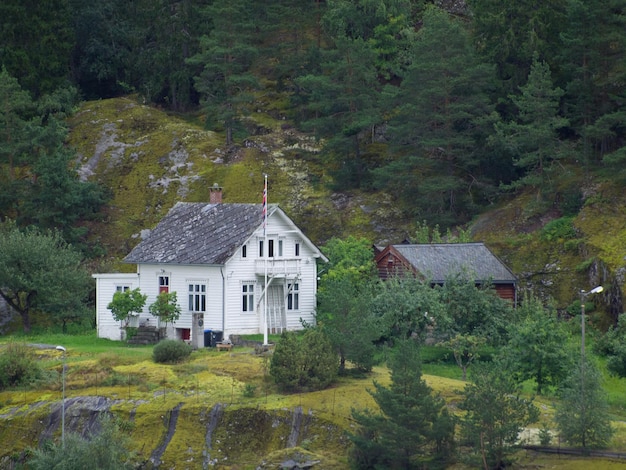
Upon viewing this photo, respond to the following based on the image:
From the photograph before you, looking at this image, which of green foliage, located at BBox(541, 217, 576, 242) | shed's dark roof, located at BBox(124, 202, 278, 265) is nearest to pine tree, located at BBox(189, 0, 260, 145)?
shed's dark roof, located at BBox(124, 202, 278, 265)

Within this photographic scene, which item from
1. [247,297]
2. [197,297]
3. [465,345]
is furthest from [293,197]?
[465,345]

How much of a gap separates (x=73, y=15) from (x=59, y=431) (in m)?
60.5

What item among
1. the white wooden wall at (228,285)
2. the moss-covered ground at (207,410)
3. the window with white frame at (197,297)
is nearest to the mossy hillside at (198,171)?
the white wooden wall at (228,285)

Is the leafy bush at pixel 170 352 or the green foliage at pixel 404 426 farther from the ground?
the leafy bush at pixel 170 352

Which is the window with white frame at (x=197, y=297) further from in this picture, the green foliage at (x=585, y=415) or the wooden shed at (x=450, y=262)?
the green foliage at (x=585, y=415)

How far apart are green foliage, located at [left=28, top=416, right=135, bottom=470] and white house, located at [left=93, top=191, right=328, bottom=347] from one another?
15.1 m

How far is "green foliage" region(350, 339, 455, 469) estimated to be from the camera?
46.1m

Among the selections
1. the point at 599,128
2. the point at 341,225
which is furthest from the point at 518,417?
the point at 341,225

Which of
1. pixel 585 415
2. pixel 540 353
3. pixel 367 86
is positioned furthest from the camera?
pixel 367 86

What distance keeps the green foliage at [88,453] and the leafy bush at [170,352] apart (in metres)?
8.67

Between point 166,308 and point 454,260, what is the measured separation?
14659 mm

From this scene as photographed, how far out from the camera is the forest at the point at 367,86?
263 ft

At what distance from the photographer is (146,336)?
214ft

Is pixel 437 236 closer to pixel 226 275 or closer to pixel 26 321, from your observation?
pixel 226 275
